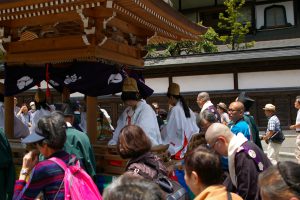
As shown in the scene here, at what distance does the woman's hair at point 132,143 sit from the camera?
2691 mm

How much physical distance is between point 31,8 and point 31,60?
118cm

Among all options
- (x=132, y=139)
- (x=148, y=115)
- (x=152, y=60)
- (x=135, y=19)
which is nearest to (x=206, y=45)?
(x=152, y=60)

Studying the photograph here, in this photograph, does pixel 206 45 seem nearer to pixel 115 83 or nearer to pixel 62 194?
pixel 115 83

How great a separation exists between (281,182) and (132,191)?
789 millimetres

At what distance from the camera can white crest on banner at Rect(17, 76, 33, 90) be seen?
255 inches

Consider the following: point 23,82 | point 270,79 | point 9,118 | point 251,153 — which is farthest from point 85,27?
point 270,79

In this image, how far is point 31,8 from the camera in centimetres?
527

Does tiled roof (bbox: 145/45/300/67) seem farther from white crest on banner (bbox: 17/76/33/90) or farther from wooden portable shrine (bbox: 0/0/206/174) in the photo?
white crest on banner (bbox: 17/76/33/90)

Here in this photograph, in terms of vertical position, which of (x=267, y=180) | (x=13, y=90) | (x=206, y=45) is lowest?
(x=267, y=180)

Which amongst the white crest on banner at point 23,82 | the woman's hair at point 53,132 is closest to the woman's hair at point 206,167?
the woman's hair at point 53,132

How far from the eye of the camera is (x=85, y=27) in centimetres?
529

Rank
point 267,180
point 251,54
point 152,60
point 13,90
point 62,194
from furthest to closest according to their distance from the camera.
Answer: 1. point 152,60
2. point 251,54
3. point 13,90
4. point 62,194
5. point 267,180

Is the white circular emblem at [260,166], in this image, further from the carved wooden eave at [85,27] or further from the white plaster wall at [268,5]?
the white plaster wall at [268,5]

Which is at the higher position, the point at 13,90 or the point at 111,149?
the point at 13,90
